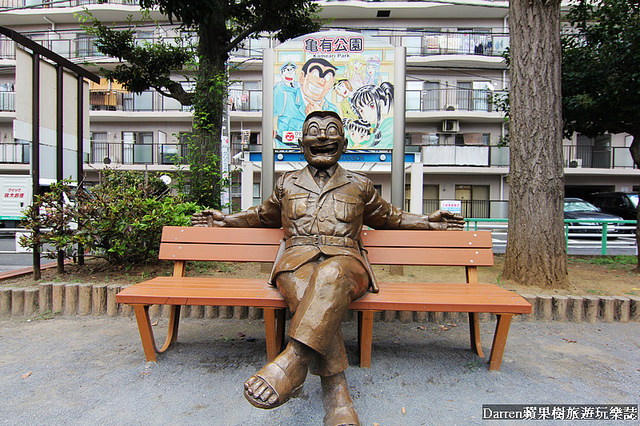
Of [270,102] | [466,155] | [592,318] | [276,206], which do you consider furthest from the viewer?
[466,155]

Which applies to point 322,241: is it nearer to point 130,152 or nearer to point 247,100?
point 247,100

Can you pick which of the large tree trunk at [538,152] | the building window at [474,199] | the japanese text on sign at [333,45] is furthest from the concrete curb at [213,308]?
the building window at [474,199]

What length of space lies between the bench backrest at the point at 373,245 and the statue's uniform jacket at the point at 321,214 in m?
0.38

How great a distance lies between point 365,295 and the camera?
7.14 feet

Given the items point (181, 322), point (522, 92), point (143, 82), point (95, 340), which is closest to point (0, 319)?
point (95, 340)

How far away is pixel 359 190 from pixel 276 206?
64 centimetres

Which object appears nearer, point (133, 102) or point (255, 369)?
point (255, 369)

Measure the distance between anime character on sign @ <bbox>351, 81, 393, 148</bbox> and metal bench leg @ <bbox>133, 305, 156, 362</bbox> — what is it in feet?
10.2

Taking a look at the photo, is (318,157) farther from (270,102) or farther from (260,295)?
(270,102)

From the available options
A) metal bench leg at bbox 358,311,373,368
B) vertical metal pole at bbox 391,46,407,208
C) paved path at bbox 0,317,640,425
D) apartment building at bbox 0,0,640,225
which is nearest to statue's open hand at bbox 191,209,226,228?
paved path at bbox 0,317,640,425

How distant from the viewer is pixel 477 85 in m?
17.4

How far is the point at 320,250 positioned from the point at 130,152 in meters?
18.2

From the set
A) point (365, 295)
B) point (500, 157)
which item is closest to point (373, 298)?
point (365, 295)

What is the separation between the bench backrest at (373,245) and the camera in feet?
9.10
